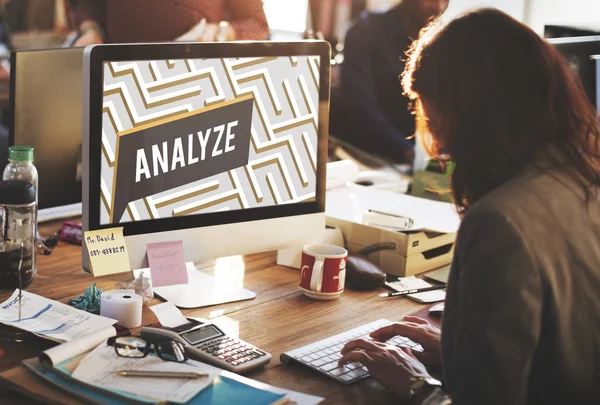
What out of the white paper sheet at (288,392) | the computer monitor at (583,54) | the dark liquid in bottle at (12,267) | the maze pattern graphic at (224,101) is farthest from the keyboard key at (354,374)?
the computer monitor at (583,54)

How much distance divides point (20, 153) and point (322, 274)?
0.66 m

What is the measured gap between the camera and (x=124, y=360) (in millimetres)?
1227

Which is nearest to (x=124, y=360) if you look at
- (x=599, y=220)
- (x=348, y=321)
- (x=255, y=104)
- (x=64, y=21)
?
(x=348, y=321)

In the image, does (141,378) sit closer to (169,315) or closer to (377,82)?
(169,315)

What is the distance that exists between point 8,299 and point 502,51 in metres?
0.99

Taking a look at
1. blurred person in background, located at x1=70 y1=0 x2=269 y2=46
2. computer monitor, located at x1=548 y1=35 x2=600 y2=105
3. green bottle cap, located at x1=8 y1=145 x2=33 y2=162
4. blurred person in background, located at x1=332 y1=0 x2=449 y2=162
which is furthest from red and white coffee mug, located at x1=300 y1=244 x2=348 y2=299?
blurred person in background, located at x1=332 y1=0 x2=449 y2=162

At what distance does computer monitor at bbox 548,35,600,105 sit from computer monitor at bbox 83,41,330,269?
36.1 inches

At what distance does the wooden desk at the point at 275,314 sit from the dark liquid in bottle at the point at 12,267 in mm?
24

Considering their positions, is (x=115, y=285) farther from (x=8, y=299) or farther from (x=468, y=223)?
(x=468, y=223)

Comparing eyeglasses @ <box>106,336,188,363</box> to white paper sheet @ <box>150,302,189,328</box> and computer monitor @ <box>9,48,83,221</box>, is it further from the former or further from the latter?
computer monitor @ <box>9,48,83,221</box>

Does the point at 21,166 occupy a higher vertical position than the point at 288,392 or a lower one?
higher

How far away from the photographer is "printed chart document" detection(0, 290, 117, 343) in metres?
1.35

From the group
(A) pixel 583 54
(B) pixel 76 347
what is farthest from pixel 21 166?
(A) pixel 583 54

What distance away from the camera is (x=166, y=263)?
1554 millimetres
